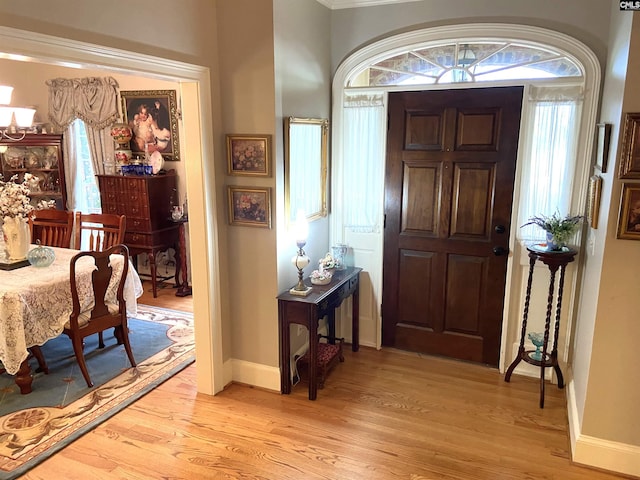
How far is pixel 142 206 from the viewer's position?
5.06 meters

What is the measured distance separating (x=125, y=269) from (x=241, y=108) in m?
1.49

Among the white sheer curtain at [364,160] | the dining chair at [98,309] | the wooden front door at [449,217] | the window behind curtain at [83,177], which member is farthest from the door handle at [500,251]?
the window behind curtain at [83,177]

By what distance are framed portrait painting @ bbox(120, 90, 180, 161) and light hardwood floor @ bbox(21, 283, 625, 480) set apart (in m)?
2.70

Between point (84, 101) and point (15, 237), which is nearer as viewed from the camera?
point (15, 237)

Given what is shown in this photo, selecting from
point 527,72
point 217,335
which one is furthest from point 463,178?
point 217,335

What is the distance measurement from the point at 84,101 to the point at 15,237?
2513 mm

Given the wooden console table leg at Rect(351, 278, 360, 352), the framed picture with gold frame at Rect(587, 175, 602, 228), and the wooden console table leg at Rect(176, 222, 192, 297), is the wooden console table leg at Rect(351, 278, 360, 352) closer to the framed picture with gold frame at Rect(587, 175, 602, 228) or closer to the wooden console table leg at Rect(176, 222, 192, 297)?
the framed picture with gold frame at Rect(587, 175, 602, 228)

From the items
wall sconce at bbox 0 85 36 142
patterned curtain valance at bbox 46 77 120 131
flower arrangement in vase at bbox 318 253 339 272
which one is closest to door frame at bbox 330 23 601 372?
flower arrangement in vase at bbox 318 253 339 272

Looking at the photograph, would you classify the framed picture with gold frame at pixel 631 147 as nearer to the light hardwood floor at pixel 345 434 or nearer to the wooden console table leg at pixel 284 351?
the light hardwood floor at pixel 345 434

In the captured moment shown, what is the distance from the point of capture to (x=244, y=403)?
3.24m

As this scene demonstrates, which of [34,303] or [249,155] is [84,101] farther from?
[249,155]

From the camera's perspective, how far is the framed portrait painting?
5.18 meters

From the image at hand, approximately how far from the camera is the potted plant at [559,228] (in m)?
3.11

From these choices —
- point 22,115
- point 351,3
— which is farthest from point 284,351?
point 22,115
